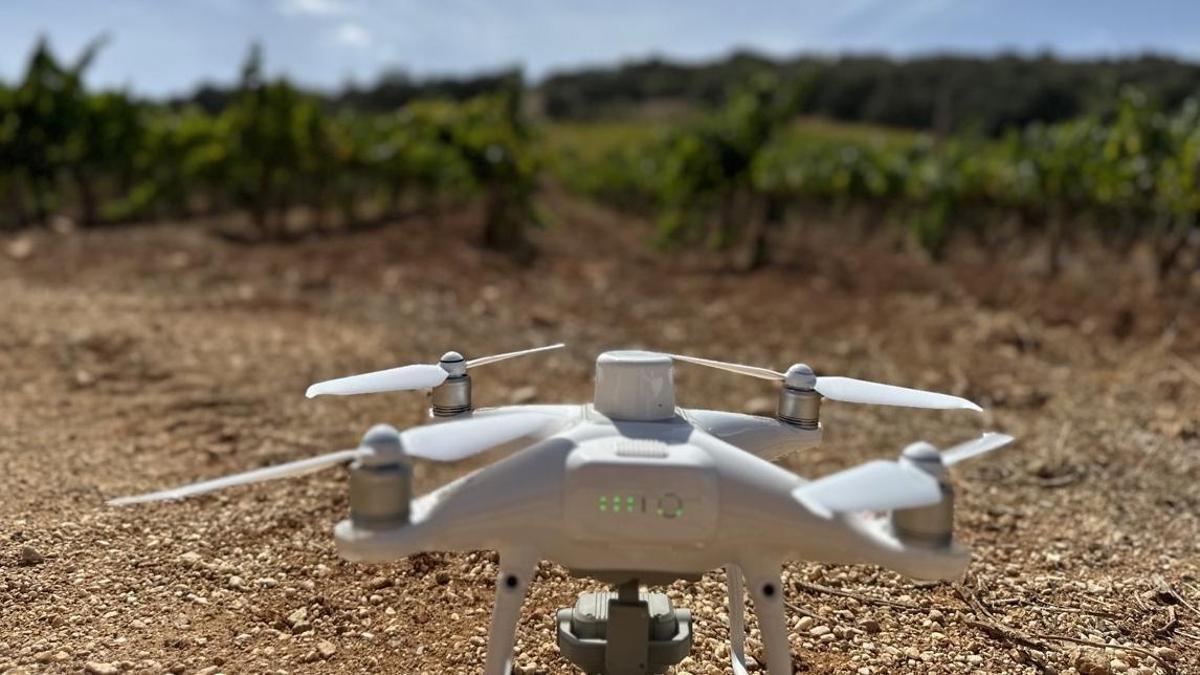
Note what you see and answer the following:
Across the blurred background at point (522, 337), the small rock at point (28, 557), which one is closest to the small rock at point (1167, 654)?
the blurred background at point (522, 337)

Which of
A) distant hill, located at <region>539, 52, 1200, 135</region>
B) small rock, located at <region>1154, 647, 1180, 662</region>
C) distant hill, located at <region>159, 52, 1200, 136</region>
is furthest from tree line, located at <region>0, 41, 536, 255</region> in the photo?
distant hill, located at <region>159, 52, 1200, 136</region>

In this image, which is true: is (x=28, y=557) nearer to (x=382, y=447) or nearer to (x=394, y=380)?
(x=394, y=380)

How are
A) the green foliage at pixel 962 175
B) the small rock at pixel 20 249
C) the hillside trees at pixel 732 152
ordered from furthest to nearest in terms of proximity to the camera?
the hillside trees at pixel 732 152 → the small rock at pixel 20 249 → the green foliage at pixel 962 175

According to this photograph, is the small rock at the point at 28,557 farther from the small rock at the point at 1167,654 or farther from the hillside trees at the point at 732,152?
the hillside trees at the point at 732,152

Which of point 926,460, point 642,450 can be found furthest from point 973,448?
point 642,450

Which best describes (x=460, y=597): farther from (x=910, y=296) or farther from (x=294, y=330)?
(x=910, y=296)

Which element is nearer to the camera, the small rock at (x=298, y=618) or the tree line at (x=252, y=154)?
the small rock at (x=298, y=618)

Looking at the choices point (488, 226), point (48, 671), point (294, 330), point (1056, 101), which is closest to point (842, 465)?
point (48, 671)
